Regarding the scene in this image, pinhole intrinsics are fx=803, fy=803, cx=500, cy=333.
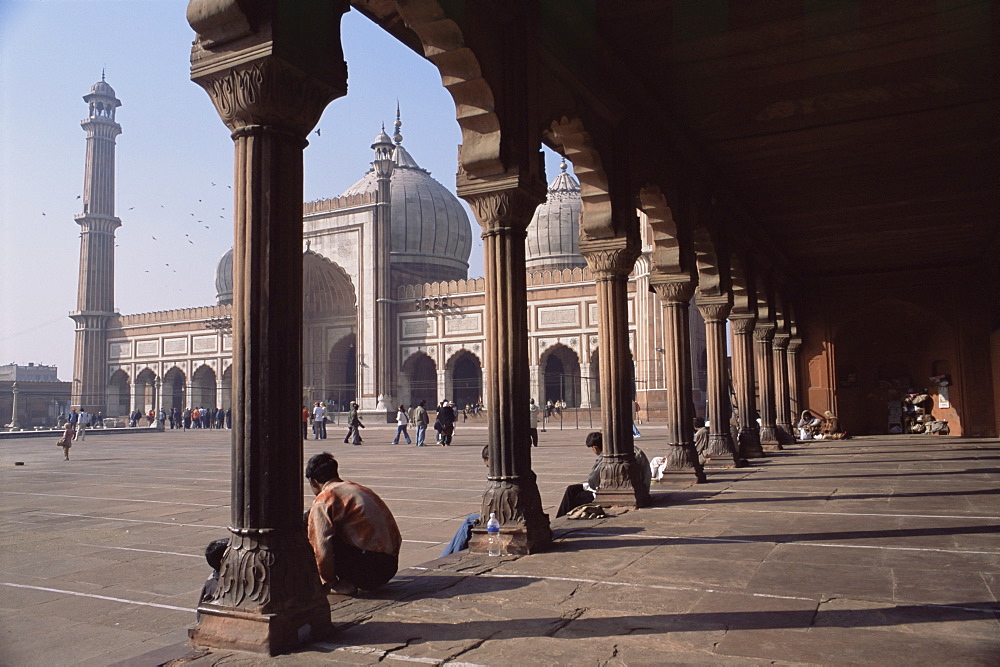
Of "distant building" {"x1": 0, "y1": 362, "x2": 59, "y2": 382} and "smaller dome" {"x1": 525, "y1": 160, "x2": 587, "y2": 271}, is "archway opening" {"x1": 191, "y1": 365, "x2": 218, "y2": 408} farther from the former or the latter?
"distant building" {"x1": 0, "y1": 362, "x2": 59, "y2": 382}

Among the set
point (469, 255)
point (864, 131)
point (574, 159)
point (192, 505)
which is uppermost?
point (469, 255)

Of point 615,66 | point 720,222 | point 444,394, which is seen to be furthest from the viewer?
point 444,394

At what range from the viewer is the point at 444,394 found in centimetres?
3475

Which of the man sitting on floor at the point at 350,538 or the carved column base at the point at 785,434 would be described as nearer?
the man sitting on floor at the point at 350,538

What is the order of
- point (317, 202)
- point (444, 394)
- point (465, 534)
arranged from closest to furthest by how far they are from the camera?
point (465, 534) < point (444, 394) < point (317, 202)

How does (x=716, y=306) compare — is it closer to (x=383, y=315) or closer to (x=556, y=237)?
(x=383, y=315)

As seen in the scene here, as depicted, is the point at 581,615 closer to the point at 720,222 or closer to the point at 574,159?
the point at 574,159

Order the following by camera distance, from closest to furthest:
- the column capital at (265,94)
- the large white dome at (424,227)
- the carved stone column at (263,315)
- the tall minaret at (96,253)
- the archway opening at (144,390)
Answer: the carved stone column at (263,315)
the column capital at (265,94)
the large white dome at (424,227)
the tall minaret at (96,253)
the archway opening at (144,390)

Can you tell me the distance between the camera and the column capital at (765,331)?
44.7 feet

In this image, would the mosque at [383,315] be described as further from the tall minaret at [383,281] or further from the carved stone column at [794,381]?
the carved stone column at [794,381]

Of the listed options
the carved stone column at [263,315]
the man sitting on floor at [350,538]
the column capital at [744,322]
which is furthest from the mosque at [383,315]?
the carved stone column at [263,315]

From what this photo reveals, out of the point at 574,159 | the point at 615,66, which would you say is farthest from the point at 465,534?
the point at 615,66

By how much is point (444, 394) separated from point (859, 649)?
32.3 m

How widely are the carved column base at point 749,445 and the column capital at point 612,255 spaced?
5.52 metres
